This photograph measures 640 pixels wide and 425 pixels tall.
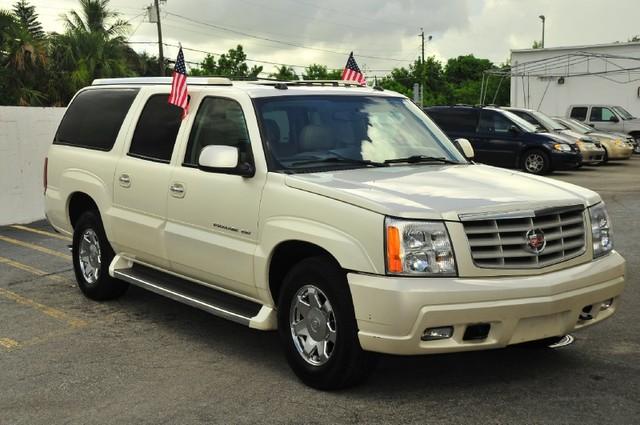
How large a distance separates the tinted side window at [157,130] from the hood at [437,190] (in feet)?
5.23

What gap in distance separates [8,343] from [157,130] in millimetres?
1980

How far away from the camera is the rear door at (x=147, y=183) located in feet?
22.0

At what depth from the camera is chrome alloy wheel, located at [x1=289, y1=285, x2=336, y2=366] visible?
515 cm

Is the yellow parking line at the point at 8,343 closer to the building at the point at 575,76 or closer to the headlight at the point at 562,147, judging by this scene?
the headlight at the point at 562,147

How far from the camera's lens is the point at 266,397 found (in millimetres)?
5137

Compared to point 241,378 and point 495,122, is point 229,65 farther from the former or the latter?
point 241,378

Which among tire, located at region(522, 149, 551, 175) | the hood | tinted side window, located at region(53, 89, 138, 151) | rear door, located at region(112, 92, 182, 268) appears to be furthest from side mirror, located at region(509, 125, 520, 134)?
the hood

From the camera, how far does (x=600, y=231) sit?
548 centimetres

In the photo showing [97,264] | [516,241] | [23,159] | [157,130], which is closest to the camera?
[516,241]

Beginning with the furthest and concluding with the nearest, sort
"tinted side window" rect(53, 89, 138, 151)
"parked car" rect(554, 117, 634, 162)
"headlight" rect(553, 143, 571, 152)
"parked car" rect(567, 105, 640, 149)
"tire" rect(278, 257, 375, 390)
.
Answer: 1. "parked car" rect(567, 105, 640, 149)
2. "parked car" rect(554, 117, 634, 162)
3. "headlight" rect(553, 143, 571, 152)
4. "tinted side window" rect(53, 89, 138, 151)
5. "tire" rect(278, 257, 375, 390)

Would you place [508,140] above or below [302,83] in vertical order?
below

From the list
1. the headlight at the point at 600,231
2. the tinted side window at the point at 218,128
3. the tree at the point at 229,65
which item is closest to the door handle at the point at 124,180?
the tinted side window at the point at 218,128

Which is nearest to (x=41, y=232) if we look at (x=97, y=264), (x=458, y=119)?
(x=97, y=264)

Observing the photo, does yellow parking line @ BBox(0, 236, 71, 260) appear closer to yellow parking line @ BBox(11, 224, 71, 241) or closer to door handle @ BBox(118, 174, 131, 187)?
yellow parking line @ BBox(11, 224, 71, 241)
